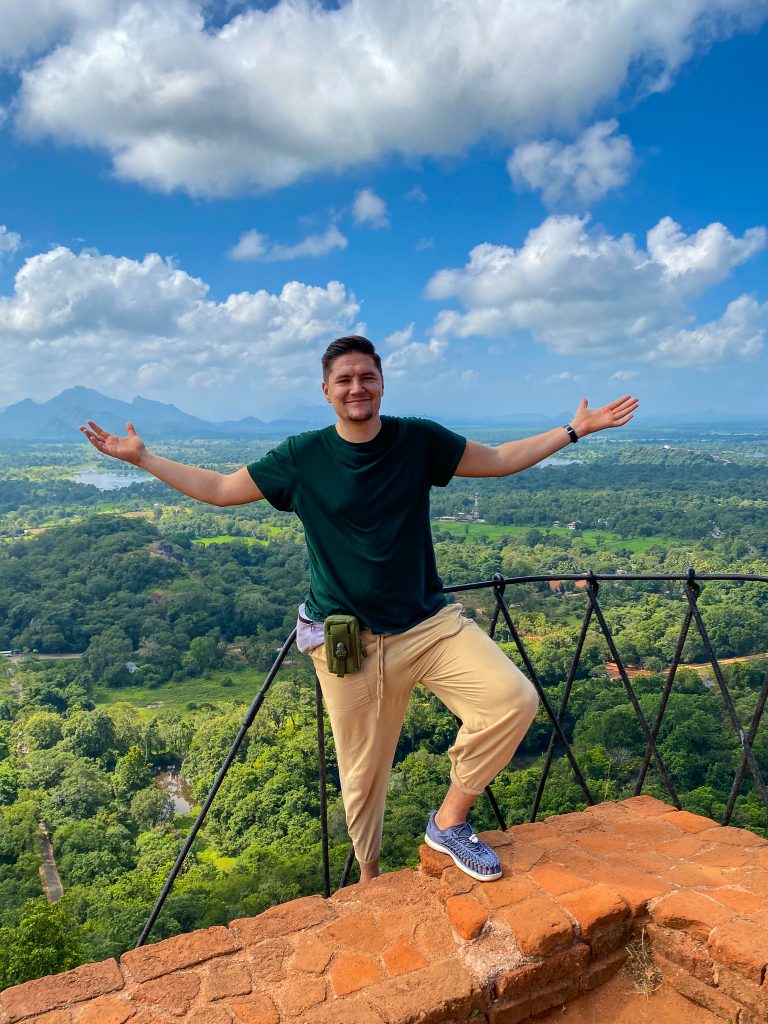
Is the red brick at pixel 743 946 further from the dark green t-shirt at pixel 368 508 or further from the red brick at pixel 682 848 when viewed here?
the dark green t-shirt at pixel 368 508

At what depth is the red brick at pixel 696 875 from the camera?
2.64 meters

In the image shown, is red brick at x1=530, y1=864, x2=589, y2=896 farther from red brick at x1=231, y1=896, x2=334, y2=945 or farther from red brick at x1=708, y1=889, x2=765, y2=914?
red brick at x1=231, y1=896, x2=334, y2=945

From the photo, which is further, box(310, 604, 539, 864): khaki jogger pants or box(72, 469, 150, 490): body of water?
box(72, 469, 150, 490): body of water

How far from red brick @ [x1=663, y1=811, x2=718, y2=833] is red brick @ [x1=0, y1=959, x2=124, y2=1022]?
2.50 meters

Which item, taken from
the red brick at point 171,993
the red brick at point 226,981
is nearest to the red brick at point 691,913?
the red brick at point 226,981

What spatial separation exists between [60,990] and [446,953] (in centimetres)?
128

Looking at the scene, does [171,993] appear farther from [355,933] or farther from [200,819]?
[200,819]

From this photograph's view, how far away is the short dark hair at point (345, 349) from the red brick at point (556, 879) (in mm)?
2057

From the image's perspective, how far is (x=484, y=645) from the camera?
8.57ft

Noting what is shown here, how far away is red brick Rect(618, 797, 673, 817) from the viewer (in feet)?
11.1

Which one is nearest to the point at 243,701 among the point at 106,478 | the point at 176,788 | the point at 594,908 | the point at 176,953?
the point at 176,788

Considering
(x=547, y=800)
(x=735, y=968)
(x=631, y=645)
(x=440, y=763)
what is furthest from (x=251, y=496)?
(x=631, y=645)

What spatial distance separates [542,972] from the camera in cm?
228

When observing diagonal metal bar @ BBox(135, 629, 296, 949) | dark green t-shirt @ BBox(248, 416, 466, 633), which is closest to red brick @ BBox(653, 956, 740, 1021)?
dark green t-shirt @ BBox(248, 416, 466, 633)
